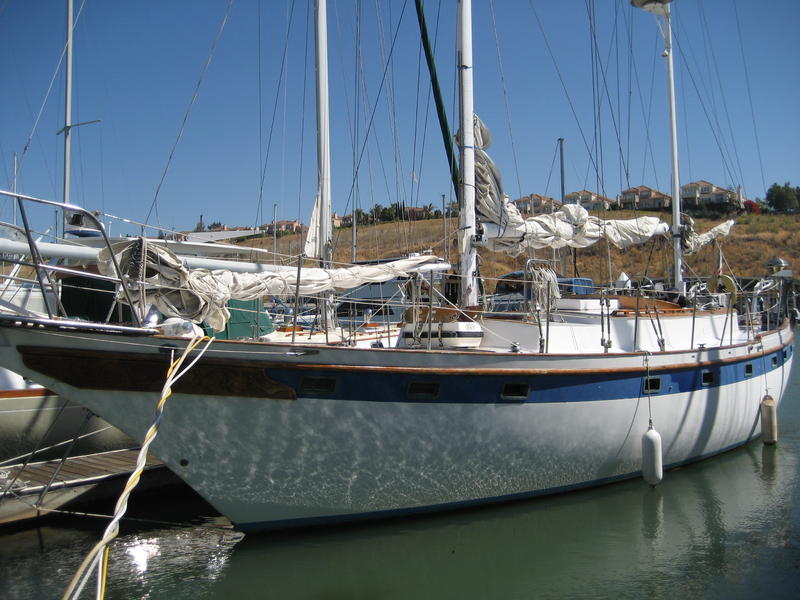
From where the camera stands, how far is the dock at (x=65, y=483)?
8.77 m

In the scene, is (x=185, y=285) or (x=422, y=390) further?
(x=422, y=390)

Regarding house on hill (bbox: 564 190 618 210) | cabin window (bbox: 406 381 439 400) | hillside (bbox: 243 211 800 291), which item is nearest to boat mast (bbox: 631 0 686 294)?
house on hill (bbox: 564 190 618 210)

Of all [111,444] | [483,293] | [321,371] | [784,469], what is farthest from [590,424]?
[111,444]

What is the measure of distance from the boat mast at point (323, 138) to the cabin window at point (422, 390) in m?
5.00

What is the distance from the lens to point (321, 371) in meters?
7.16

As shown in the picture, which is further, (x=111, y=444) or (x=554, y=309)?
(x=111, y=444)

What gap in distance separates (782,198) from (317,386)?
79.3m

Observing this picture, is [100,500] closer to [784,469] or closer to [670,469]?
[670,469]

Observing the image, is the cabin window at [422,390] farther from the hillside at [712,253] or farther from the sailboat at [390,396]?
the hillside at [712,253]

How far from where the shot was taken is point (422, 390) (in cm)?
761

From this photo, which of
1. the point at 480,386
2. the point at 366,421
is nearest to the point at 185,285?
the point at 366,421

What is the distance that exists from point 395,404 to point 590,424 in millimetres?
2944

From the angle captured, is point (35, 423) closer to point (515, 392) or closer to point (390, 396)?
point (390, 396)

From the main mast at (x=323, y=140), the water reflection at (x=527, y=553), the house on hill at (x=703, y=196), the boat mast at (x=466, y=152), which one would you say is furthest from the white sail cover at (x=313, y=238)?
the house on hill at (x=703, y=196)
